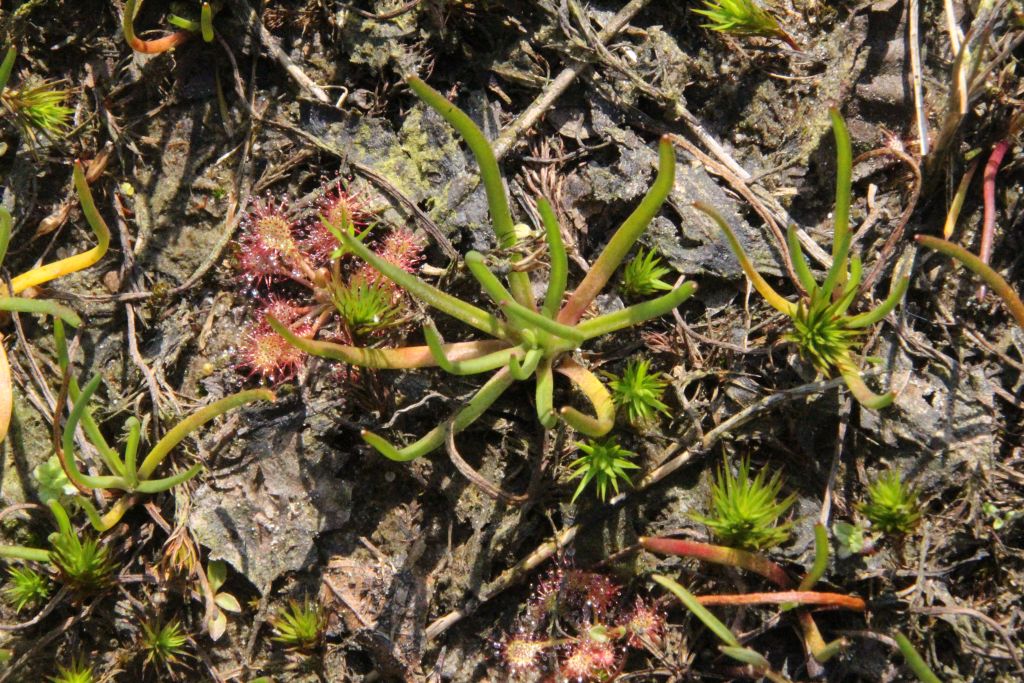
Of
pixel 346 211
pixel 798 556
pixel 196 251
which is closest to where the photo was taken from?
pixel 798 556

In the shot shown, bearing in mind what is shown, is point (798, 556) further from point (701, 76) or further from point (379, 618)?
point (701, 76)

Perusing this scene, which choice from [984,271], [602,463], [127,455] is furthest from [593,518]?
[127,455]

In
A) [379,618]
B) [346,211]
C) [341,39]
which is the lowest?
[379,618]

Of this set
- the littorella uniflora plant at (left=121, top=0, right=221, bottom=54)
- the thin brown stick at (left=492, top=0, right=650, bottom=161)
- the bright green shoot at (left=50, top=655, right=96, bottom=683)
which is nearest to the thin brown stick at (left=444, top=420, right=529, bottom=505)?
the thin brown stick at (left=492, top=0, right=650, bottom=161)

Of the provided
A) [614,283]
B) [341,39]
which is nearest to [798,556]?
[614,283]

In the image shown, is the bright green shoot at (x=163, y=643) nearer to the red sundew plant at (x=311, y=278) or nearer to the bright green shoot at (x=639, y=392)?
the red sundew plant at (x=311, y=278)

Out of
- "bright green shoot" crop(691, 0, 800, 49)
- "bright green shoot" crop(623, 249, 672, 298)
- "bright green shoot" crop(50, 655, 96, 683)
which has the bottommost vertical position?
"bright green shoot" crop(50, 655, 96, 683)

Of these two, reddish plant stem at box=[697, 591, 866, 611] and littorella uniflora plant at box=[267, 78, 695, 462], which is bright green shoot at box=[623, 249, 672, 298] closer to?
littorella uniflora plant at box=[267, 78, 695, 462]
